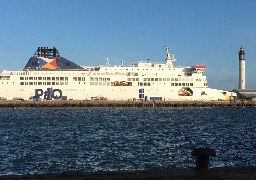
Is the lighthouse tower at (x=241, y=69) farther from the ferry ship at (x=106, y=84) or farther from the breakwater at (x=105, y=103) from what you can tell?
the breakwater at (x=105, y=103)

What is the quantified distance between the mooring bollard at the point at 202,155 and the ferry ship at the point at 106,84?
78.1 metres

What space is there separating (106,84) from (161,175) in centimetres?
7936

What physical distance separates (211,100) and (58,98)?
107ft

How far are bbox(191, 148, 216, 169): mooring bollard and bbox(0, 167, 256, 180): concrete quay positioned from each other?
0.61 ft

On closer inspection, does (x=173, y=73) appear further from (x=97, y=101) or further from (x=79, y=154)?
(x=79, y=154)

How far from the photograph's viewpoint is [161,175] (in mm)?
9000

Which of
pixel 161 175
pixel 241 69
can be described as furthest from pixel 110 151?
pixel 241 69

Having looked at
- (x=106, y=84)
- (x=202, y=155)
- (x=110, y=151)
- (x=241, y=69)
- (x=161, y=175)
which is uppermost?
(x=241, y=69)

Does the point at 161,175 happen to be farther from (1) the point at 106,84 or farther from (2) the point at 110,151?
(1) the point at 106,84

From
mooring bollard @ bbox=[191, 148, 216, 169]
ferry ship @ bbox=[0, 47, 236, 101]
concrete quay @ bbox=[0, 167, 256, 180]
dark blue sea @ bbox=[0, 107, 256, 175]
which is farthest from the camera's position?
ferry ship @ bbox=[0, 47, 236, 101]

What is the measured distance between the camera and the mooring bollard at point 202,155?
9.33 metres

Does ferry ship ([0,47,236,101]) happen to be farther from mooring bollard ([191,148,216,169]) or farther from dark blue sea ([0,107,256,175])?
mooring bollard ([191,148,216,169])

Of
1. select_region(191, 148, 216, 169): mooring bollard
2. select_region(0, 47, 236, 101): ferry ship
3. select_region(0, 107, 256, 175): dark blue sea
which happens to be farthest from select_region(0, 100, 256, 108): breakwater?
select_region(191, 148, 216, 169): mooring bollard

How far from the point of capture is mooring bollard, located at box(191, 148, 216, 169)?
9.33 metres
